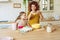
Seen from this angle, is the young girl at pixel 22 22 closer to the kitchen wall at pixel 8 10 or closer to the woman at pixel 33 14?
the woman at pixel 33 14

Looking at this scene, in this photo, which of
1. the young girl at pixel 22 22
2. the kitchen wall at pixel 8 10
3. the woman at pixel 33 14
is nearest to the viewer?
the young girl at pixel 22 22

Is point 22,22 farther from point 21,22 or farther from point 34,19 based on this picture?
point 34,19

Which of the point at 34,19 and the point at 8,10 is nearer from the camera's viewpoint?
the point at 34,19

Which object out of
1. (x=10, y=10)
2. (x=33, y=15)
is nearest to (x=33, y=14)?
(x=33, y=15)

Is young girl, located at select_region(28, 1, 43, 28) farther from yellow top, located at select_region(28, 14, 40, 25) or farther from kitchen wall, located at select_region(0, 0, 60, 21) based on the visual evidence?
kitchen wall, located at select_region(0, 0, 60, 21)

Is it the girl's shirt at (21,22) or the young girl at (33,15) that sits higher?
the young girl at (33,15)

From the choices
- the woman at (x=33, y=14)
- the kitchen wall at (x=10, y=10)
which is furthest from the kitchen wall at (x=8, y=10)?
the woman at (x=33, y=14)

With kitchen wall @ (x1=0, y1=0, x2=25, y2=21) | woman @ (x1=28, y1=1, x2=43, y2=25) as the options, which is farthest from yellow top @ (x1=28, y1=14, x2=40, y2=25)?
kitchen wall @ (x1=0, y1=0, x2=25, y2=21)

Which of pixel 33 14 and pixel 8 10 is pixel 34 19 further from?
pixel 8 10

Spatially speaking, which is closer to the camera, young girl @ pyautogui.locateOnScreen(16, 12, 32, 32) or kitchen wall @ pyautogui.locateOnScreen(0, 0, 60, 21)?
young girl @ pyautogui.locateOnScreen(16, 12, 32, 32)

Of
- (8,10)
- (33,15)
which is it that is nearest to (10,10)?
(8,10)

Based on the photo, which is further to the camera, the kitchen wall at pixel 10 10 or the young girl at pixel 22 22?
the kitchen wall at pixel 10 10

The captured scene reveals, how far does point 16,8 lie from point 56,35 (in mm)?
1976

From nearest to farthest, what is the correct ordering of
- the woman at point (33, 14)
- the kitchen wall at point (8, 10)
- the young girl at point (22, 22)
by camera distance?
1. the young girl at point (22, 22)
2. the woman at point (33, 14)
3. the kitchen wall at point (8, 10)
